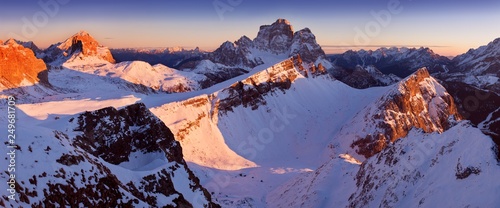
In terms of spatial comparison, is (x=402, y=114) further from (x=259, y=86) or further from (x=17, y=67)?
(x=17, y=67)

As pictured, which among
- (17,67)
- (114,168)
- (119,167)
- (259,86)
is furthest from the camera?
(259,86)

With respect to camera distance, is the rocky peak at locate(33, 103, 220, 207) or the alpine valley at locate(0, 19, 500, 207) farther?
the alpine valley at locate(0, 19, 500, 207)

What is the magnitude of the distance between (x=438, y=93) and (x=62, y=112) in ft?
476

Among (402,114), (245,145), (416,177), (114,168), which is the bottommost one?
(245,145)

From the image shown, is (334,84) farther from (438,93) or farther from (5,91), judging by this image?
(5,91)

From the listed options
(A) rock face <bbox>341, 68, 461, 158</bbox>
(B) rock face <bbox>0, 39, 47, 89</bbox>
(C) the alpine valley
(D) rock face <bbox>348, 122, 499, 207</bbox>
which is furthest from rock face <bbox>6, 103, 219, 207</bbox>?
(B) rock face <bbox>0, 39, 47, 89</bbox>

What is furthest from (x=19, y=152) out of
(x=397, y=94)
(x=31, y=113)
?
(x=397, y=94)

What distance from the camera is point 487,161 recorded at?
153 feet

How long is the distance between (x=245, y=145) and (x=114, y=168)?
82.8 m

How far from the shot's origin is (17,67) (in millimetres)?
142875

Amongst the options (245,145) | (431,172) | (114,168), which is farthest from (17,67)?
(431,172)

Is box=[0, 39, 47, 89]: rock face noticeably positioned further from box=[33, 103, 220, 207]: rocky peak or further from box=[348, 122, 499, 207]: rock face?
box=[348, 122, 499, 207]: rock face

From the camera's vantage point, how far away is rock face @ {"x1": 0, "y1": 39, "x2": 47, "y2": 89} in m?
135

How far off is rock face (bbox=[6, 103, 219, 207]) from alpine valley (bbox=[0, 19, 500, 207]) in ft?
0.48
